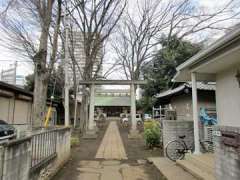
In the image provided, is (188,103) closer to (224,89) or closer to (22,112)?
(224,89)

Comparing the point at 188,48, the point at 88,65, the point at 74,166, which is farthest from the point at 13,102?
the point at 188,48

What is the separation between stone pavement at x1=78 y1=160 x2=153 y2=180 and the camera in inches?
231

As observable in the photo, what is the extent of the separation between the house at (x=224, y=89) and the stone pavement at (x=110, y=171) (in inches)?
67.9

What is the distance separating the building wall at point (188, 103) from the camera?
10.2 metres

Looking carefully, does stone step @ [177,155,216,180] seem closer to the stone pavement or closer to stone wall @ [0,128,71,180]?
the stone pavement

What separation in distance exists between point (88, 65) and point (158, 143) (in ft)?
27.7

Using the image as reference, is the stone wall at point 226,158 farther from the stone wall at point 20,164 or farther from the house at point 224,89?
the stone wall at point 20,164

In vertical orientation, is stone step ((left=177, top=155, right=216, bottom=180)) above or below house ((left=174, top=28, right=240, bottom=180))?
below

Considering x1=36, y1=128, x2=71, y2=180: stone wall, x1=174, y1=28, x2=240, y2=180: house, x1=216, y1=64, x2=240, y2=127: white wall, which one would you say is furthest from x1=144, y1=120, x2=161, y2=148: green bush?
x1=36, y1=128, x2=71, y2=180: stone wall

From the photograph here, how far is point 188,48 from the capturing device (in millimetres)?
19266

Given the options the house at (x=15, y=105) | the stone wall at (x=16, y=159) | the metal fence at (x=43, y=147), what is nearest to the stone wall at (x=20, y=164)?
the stone wall at (x=16, y=159)

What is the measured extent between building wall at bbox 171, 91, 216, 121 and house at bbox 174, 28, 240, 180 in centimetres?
215

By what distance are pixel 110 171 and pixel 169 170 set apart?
5.14 ft

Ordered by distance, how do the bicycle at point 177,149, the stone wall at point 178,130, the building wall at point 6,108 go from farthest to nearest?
the building wall at point 6,108
the stone wall at point 178,130
the bicycle at point 177,149
